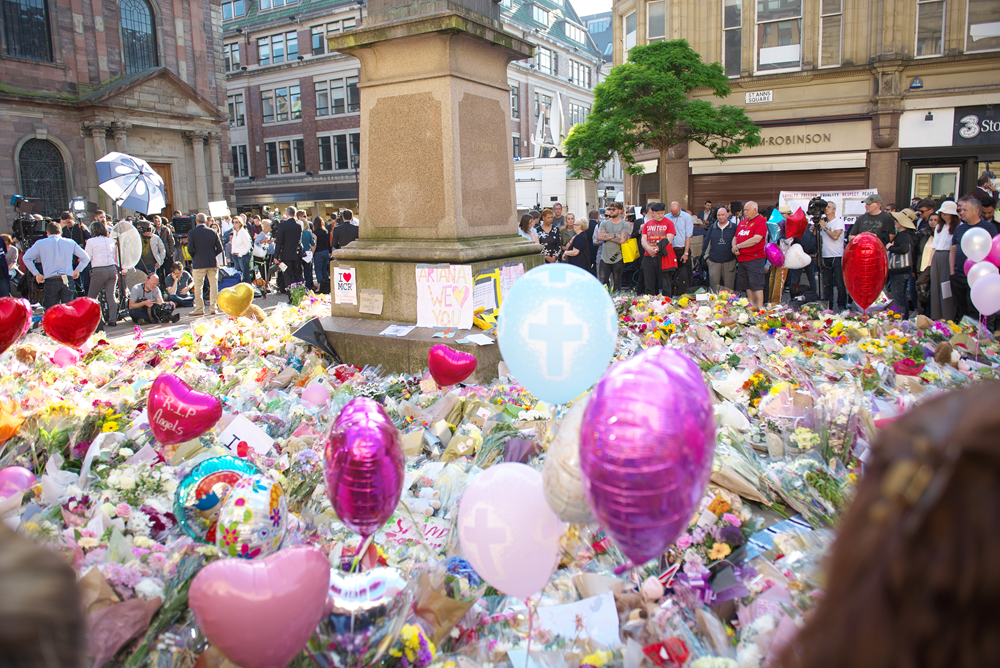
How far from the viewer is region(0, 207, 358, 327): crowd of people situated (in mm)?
9516

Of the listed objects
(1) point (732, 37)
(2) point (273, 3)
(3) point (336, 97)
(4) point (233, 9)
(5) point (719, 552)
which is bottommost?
(5) point (719, 552)

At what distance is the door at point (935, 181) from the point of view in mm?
17938

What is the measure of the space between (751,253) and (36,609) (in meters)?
9.02

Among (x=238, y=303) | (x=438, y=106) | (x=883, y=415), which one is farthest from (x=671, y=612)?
(x=238, y=303)

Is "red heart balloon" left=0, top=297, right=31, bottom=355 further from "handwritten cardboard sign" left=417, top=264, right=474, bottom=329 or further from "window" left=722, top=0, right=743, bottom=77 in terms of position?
"window" left=722, top=0, right=743, bottom=77

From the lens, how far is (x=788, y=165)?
19.9m

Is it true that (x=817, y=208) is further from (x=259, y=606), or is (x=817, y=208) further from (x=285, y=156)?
(x=285, y=156)

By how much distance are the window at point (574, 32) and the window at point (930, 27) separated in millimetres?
37312

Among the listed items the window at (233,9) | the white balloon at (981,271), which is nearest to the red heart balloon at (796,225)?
the white balloon at (981,271)

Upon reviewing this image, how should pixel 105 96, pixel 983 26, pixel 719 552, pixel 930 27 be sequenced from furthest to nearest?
pixel 105 96 → pixel 930 27 → pixel 983 26 → pixel 719 552

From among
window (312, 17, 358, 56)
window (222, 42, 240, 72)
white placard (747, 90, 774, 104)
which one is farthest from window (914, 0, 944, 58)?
window (222, 42, 240, 72)

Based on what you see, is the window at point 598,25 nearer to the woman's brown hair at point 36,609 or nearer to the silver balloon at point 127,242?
the silver balloon at point 127,242

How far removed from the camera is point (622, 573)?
2.57 meters

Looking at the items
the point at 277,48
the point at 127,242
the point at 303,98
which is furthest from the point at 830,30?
the point at 277,48
